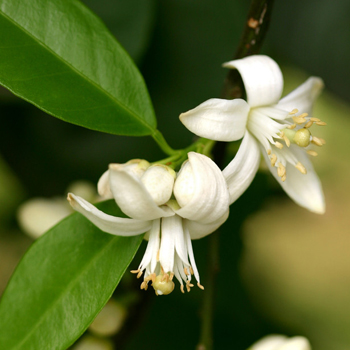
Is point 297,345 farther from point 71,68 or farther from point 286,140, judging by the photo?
point 71,68

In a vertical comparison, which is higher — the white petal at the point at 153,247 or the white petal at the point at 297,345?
the white petal at the point at 153,247

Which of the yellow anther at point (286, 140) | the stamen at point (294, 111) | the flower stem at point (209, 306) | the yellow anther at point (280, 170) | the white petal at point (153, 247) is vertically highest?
the stamen at point (294, 111)

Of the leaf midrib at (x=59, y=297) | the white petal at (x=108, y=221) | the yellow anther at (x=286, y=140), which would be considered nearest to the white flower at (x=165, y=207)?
the white petal at (x=108, y=221)

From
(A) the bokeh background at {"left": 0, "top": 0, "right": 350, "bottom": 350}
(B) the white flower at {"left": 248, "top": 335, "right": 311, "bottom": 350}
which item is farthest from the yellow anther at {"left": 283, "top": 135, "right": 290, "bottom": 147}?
(A) the bokeh background at {"left": 0, "top": 0, "right": 350, "bottom": 350}

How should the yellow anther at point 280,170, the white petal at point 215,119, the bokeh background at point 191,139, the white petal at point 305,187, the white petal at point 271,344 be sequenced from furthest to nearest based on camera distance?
1. the bokeh background at point 191,139
2. the white petal at point 271,344
3. the white petal at point 305,187
4. the yellow anther at point 280,170
5. the white petal at point 215,119

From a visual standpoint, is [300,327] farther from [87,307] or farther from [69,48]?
[69,48]

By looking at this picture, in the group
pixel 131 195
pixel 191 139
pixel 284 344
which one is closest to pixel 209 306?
pixel 284 344

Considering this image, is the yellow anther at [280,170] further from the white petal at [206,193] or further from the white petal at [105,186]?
the white petal at [105,186]

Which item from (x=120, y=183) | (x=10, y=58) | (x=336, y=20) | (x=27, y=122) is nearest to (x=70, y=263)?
(x=120, y=183)
